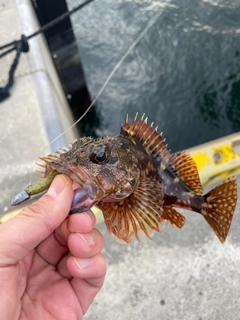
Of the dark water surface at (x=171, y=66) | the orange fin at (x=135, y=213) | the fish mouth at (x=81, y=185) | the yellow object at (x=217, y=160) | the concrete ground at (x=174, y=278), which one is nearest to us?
the fish mouth at (x=81, y=185)

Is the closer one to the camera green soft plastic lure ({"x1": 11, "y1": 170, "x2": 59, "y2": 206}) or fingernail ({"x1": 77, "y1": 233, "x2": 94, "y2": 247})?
green soft plastic lure ({"x1": 11, "y1": 170, "x2": 59, "y2": 206})

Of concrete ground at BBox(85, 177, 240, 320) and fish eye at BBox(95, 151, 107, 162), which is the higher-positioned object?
fish eye at BBox(95, 151, 107, 162)

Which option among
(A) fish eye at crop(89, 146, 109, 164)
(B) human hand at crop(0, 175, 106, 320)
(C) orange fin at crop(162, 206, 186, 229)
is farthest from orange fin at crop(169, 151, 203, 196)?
(B) human hand at crop(0, 175, 106, 320)

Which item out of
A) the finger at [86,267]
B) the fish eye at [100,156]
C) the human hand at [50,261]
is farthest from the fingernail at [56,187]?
the finger at [86,267]

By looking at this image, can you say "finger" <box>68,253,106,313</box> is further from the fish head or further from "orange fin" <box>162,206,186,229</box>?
"orange fin" <box>162,206,186,229</box>

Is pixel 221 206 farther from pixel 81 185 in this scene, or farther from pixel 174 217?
pixel 81 185

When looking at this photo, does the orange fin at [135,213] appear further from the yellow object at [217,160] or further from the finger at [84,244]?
the yellow object at [217,160]

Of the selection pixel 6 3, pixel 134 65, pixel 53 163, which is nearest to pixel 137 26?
pixel 134 65
